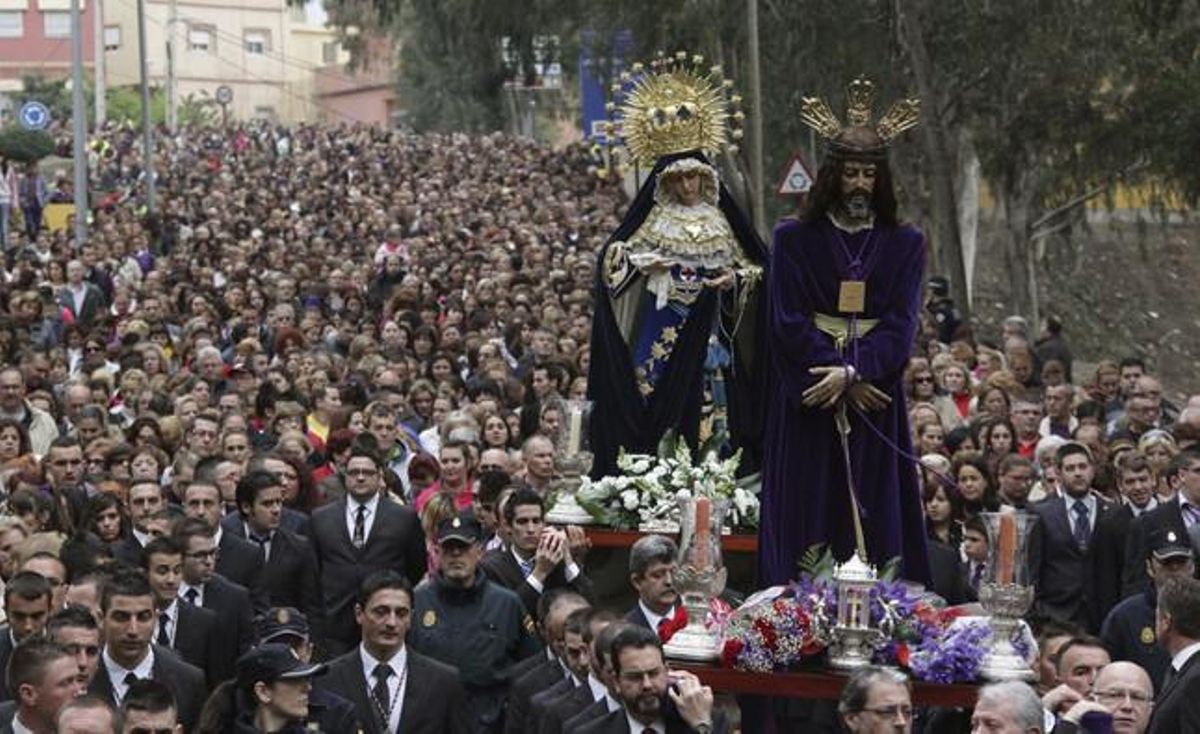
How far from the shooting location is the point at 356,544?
1546cm

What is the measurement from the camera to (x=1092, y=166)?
3728cm

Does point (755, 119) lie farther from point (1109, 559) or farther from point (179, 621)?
point (179, 621)

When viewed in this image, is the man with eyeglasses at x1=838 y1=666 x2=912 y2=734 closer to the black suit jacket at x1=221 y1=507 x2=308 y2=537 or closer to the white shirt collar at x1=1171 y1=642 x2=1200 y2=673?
the white shirt collar at x1=1171 y1=642 x2=1200 y2=673

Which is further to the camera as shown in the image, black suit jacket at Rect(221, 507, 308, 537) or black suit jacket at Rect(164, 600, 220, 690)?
black suit jacket at Rect(221, 507, 308, 537)

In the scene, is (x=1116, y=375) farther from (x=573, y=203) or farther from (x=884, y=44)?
(x=573, y=203)

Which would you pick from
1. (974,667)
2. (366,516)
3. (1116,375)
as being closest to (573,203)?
(1116,375)

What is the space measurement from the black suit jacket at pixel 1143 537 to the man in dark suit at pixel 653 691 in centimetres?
488

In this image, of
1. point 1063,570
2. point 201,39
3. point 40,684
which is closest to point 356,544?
point 1063,570

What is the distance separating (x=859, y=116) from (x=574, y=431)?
335cm

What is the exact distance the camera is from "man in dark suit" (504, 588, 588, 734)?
39.8 ft

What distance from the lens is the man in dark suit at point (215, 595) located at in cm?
1355

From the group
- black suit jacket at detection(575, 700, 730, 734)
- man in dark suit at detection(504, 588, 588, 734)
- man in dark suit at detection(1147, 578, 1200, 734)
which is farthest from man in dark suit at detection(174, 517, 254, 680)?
man in dark suit at detection(1147, 578, 1200, 734)

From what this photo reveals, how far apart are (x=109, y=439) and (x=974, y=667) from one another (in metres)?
8.93

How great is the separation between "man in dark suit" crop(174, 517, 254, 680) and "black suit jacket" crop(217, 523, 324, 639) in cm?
141
